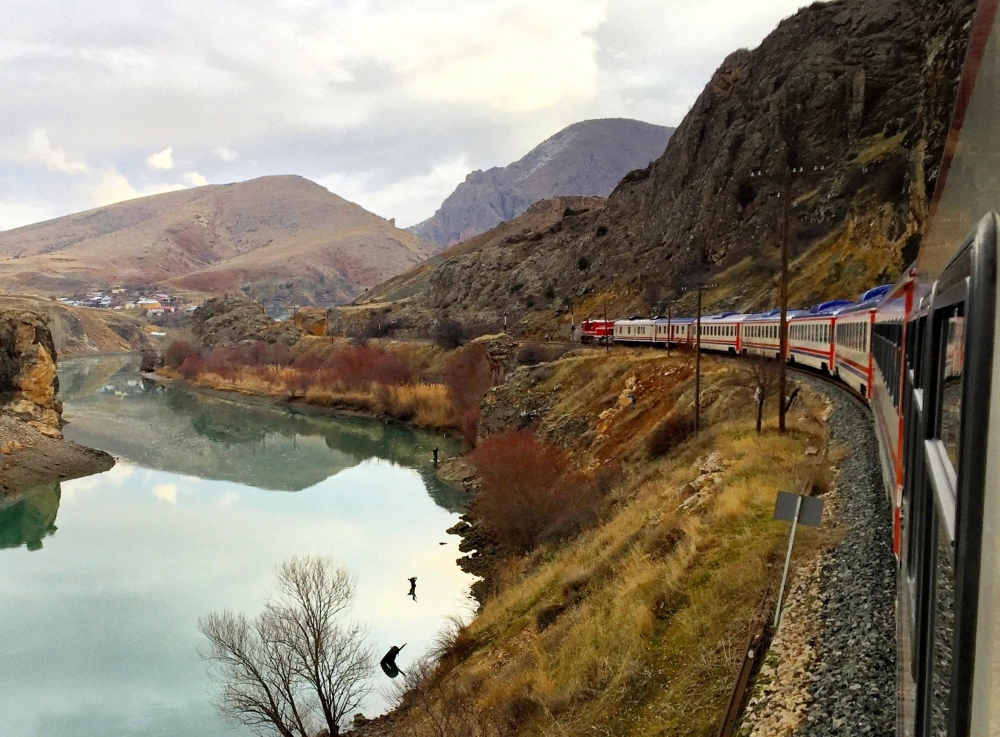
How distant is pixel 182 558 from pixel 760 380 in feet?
74.8

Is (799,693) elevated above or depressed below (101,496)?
above

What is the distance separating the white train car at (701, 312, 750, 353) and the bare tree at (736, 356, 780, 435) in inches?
133

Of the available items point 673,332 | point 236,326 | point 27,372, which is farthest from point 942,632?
point 236,326

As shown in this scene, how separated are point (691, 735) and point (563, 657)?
169 inches

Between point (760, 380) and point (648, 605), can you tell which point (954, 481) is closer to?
point (648, 605)

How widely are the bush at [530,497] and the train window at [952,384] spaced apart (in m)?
20.2

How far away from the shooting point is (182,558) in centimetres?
2755

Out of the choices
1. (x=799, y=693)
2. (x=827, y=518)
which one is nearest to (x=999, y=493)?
(x=799, y=693)

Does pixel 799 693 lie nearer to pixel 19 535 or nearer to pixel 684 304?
pixel 19 535

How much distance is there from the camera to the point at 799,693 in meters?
7.01

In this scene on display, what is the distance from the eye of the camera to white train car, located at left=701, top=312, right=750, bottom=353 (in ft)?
101

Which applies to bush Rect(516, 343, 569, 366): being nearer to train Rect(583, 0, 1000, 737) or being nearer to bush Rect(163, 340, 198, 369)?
train Rect(583, 0, 1000, 737)

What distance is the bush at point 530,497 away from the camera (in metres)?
23.5

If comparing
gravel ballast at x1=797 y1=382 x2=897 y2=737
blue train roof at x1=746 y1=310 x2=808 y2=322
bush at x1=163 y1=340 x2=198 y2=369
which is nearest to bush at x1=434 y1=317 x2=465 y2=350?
blue train roof at x1=746 y1=310 x2=808 y2=322
